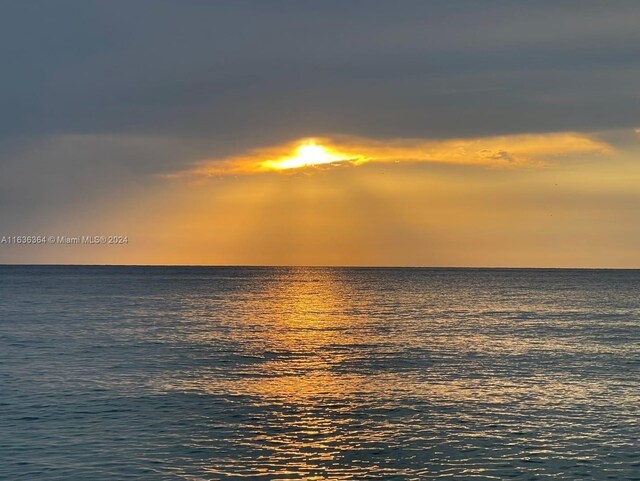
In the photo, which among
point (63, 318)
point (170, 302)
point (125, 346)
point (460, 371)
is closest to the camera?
point (460, 371)

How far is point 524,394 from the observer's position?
4212cm

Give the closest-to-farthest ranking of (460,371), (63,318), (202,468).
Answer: (202,468), (460,371), (63,318)

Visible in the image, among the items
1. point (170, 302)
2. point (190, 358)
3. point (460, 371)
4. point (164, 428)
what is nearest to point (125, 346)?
point (190, 358)

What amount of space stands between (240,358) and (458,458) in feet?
97.6

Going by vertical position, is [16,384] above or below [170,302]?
below

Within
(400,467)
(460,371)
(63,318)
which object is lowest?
(400,467)

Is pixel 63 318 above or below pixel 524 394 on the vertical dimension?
above

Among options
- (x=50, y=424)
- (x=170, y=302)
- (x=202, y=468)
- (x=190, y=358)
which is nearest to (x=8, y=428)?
(x=50, y=424)

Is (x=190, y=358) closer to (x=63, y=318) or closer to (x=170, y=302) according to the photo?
(x=63, y=318)

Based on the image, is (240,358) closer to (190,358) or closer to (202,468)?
(190,358)

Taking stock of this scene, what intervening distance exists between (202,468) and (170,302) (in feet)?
355

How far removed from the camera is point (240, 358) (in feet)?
188

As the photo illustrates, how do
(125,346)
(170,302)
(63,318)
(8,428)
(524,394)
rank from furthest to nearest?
(170,302) → (63,318) → (125,346) → (524,394) → (8,428)

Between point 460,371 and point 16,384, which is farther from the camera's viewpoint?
point 460,371
